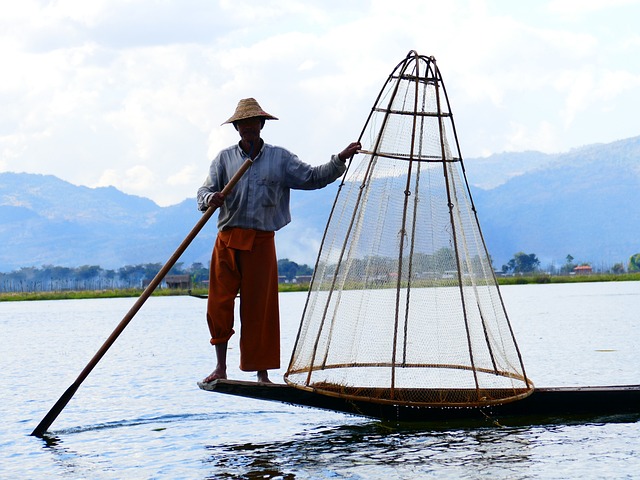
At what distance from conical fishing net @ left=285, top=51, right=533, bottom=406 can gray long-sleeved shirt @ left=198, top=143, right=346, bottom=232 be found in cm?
47

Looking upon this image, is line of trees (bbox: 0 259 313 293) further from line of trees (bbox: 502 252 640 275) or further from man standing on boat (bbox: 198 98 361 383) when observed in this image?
man standing on boat (bbox: 198 98 361 383)

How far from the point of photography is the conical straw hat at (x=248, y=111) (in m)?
7.03

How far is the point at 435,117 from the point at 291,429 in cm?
292

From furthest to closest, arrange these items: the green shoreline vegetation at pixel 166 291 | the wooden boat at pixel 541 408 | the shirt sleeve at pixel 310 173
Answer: the green shoreline vegetation at pixel 166 291 → the wooden boat at pixel 541 408 → the shirt sleeve at pixel 310 173

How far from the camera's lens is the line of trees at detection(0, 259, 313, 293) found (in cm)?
13862

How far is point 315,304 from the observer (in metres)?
7.79

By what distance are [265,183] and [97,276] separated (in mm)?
172716

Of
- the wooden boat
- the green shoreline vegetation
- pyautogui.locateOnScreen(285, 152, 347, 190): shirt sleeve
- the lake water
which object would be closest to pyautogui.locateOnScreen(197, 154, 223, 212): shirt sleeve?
pyautogui.locateOnScreen(285, 152, 347, 190): shirt sleeve

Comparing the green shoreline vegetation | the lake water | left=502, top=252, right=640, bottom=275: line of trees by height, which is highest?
left=502, top=252, right=640, bottom=275: line of trees

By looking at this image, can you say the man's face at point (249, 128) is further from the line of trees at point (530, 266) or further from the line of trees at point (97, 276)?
the line of trees at point (97, 276)

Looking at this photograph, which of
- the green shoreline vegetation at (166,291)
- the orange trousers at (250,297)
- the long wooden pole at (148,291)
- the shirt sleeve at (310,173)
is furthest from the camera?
the green shoreline vegetation at (166,291)

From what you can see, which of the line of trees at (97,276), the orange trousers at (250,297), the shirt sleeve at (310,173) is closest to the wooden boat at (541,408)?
the orange trousers at (250,297)

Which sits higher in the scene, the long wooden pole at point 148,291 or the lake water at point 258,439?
the long wooden pole at point 148,291

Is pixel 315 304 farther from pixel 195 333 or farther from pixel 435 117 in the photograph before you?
pixel 195 333
